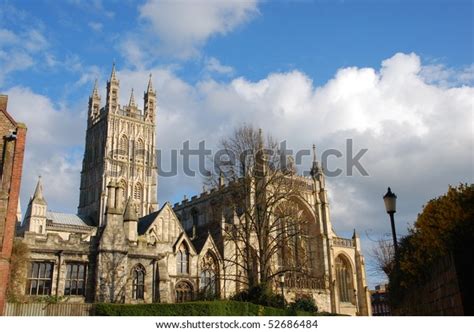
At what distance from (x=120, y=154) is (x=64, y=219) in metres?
21.2

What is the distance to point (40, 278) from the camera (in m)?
28.5

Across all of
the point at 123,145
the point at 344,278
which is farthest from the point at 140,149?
the point at 344,278

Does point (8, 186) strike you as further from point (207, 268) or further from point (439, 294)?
point (207, 268)

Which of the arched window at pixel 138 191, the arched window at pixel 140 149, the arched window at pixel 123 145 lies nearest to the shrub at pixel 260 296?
the arched window at pixel 138 191

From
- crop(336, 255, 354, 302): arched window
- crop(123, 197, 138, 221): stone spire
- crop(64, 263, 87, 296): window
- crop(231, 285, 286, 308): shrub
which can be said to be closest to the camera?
crop(231, 285, 286, 308): shrub

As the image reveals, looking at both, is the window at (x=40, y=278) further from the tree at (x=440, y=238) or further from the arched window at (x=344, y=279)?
the arched window at (x=344, y=279)

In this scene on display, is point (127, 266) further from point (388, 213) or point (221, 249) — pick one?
point (388, 213)

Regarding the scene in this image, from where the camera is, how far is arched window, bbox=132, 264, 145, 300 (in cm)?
3116

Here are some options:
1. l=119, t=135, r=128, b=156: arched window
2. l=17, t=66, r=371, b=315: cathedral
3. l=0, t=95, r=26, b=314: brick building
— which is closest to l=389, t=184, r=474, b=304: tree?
l=17, t=66, r=371, b=315: cathedral

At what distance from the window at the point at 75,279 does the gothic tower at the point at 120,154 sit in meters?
53.7

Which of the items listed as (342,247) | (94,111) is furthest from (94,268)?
(94,111)

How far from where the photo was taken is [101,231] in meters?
30.6

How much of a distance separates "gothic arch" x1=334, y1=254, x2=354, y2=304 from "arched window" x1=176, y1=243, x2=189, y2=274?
26698 mm

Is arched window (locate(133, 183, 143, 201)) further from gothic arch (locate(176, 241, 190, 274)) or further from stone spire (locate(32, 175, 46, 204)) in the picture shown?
gothic arch (locate(176, 241, 190, 274))
